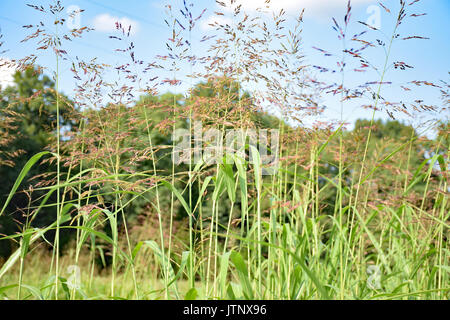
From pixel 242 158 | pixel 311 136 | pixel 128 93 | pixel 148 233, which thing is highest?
pixel 128 93

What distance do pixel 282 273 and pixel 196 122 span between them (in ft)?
2.49

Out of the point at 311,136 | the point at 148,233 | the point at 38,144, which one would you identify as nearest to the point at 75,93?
the point at 311,136

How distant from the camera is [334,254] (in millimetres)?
1709

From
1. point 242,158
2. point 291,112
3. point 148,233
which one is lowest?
point 148,233
